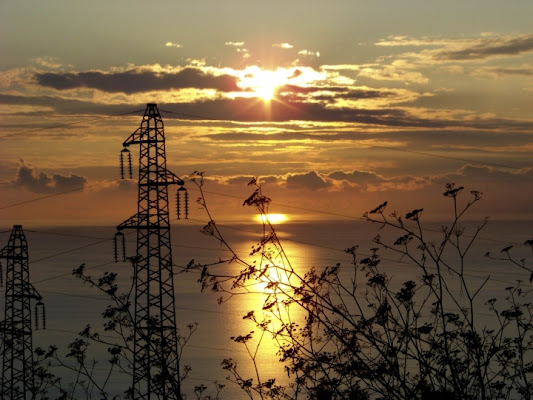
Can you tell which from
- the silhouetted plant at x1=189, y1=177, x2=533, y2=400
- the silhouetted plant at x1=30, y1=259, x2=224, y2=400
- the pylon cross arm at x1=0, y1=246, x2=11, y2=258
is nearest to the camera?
the silhouetted plant at x1=189, y1=177, x2=533, y2=400

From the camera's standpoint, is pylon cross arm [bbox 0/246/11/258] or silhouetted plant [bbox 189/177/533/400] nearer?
silhouetted plant [bbox 189/177/533/400]

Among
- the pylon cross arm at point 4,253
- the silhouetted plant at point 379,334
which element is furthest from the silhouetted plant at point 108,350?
the pylon cross arm at point 4,253

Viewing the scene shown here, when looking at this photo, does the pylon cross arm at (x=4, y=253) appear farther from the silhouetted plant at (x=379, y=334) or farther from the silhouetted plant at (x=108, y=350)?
the silhouetted plant at (x=379, y=334)

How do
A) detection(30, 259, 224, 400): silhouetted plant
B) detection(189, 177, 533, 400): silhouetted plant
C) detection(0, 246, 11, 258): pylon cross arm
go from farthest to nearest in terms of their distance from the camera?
detection(0, 246, 11, 258): pylon cross arm, detection(30, 259, 224, 400): silhouetted plant, detection(189, 177, 533, 400): silhouetted plant

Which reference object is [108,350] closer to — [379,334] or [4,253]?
[379,334]

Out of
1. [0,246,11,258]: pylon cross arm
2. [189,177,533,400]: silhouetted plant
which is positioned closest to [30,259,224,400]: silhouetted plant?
[189,177,533,400]: silhouetted plant

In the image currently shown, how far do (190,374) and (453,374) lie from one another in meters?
90.9

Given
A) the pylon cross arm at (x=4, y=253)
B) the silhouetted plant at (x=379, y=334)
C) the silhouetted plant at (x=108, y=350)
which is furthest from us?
the pylon cross arm at (x=4, y=253)

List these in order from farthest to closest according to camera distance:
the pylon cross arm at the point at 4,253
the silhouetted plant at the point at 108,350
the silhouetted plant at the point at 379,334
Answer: the pylon cross arm at the point at 4,253 < the silhouetted plant at the point at 108,350 < the silhouetted plant at the point at 379,334

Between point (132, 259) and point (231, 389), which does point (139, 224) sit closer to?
point (132, 259)

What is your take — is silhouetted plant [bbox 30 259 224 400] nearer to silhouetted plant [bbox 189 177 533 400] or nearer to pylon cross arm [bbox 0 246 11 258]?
silhouetted plant [bbox 189 177 533 400]

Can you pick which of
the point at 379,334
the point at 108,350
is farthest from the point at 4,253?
the point at 379,334

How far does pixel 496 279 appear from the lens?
174625 mm

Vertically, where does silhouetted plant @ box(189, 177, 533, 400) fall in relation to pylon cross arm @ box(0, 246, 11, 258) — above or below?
above
